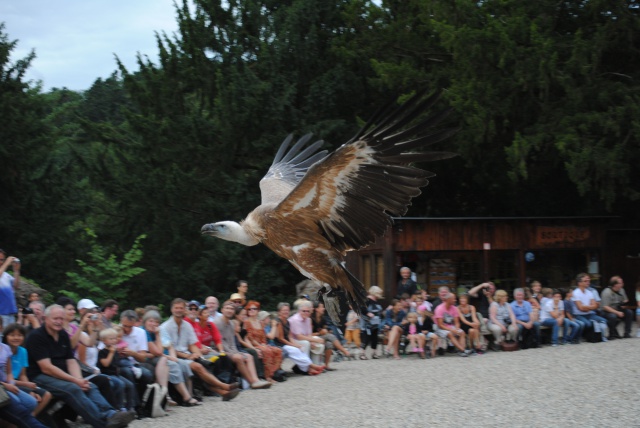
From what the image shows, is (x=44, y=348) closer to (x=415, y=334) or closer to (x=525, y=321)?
(x=415, y=334)

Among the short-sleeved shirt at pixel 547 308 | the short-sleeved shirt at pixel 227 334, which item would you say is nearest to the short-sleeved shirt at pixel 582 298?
the short-sleeved shirt at pixel 547 308

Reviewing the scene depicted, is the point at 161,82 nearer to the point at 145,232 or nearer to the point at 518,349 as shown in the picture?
the point at 145,232

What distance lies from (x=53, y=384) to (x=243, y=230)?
2.63 m

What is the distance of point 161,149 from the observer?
682 inches

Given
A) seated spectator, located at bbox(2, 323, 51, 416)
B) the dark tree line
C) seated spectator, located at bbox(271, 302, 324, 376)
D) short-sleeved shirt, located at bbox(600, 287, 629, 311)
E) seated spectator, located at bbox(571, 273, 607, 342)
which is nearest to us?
seated spectator, located at bbox(2, 323, 51, 416)

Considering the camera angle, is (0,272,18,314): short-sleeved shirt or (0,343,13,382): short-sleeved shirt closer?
(0,343,13,382): short-sleeved shirt

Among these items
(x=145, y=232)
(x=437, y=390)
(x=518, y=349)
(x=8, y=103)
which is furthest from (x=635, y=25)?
(x=8, y=103)

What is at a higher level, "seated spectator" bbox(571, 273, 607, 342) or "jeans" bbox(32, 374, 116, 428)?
"seated spectator" bbox(571, 273, 607, 342)

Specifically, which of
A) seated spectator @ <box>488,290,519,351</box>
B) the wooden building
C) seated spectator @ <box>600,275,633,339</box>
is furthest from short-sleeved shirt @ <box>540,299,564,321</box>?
the wooden building

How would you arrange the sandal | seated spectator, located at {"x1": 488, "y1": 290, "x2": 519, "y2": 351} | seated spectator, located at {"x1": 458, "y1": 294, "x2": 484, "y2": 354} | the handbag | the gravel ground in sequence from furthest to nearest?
seated spectator, located at {"x1": 488, "y1": 290, "x2": 519, "y2": 351} < seated spectator, located at {"x1": 458, "y1": 294, "x2": 484, "y2": 354} < the sandal < the gravel ground < the handbag

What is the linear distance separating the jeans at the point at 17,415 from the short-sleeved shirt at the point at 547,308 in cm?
898

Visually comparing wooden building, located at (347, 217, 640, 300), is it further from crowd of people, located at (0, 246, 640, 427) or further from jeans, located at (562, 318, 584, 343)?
jeans, located at (562, 318, 584, 343)

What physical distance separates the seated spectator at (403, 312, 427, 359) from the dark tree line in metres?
4.89

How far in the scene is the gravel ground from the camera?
700cm
